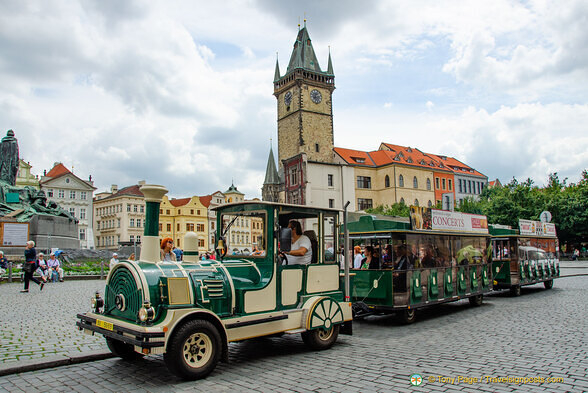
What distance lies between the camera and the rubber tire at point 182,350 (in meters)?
5.46

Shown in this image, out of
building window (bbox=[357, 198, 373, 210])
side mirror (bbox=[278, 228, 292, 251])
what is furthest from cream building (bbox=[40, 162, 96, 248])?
side mirror (bbox=[278, 228, 292, 251])

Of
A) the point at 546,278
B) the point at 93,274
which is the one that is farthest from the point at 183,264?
the point at 93,274

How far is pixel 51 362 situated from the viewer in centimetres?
632

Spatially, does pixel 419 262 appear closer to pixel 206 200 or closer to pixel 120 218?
pixel 120 218

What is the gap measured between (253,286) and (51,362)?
299 cm

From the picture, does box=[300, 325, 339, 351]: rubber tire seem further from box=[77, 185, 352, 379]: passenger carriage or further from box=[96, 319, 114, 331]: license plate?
box=[96, 319, 114, 331]: license plate

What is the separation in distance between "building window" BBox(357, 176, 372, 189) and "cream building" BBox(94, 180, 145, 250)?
38.7 m

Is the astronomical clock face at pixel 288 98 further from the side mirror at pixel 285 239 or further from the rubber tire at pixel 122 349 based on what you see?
the rubber tire at pixel 122 349

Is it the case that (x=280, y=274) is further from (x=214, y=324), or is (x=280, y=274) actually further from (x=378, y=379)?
(x=378, y=379)

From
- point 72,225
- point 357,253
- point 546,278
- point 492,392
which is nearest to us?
point 492,392

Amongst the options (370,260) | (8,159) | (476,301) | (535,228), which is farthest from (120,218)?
(370,260)

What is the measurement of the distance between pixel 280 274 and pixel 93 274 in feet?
61.6

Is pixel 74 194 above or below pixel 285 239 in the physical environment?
above

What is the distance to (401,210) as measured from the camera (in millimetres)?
60250
